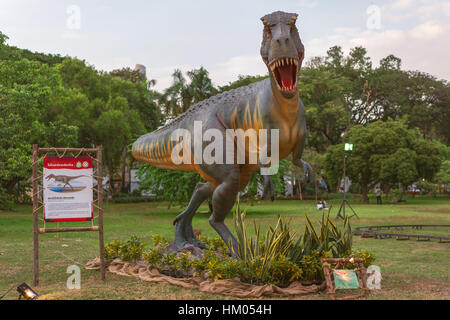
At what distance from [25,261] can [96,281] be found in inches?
101

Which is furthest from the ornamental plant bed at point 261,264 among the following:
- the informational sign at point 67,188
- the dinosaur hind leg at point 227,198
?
the informational sign at point 67,188

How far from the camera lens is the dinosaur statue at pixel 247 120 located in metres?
4.73

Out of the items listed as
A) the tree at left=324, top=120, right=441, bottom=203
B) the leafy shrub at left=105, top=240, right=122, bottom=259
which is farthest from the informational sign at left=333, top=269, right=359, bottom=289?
the tree at left=324, top=120, right=441, bottom=203

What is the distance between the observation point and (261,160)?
525cm

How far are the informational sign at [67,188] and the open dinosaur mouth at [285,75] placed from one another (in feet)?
9.46

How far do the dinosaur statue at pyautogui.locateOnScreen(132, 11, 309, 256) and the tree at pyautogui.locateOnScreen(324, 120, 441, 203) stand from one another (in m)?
21.4

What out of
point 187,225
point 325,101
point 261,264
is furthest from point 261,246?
point 325,101

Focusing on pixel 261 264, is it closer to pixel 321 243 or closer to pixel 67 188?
pixel 321 243

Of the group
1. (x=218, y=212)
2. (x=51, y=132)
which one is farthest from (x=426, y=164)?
(x=218, y=212)

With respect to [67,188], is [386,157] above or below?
above

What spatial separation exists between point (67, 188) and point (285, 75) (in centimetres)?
327

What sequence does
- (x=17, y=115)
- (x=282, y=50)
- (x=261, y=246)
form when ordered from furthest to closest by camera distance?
(x=17, y=115) → (x=261, y=246) → (x=282, y=50)

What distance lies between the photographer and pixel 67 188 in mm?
5879
